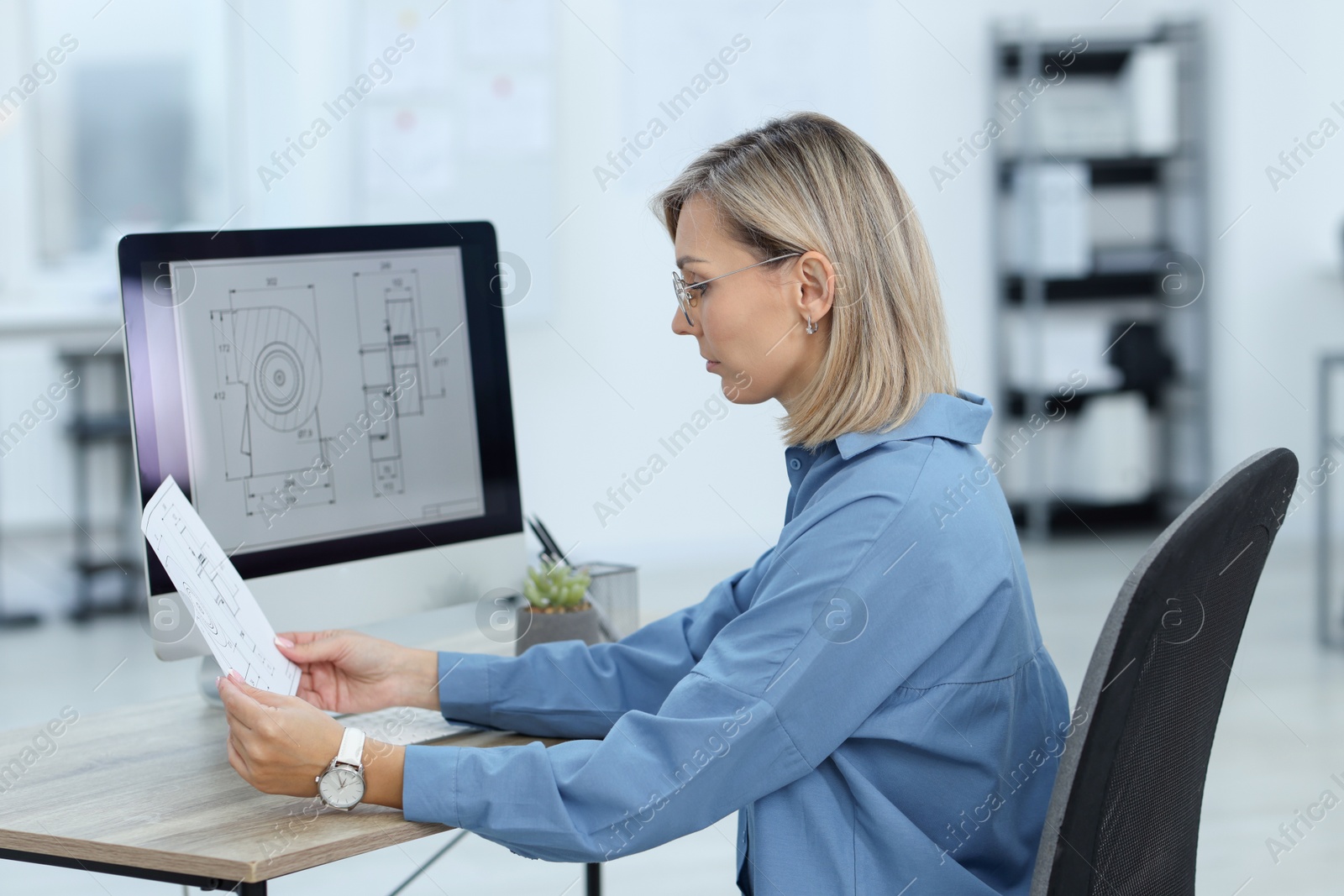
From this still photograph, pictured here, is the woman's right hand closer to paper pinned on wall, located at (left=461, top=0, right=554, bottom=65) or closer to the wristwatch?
the wristwatch

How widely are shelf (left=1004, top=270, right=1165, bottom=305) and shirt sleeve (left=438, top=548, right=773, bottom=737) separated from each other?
13.3ft

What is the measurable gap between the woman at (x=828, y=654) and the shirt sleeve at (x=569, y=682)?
0.68 ft

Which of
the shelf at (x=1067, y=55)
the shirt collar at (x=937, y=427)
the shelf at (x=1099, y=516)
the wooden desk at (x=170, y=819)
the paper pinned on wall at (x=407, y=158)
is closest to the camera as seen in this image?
the wooden desk at (x=170, y=819)

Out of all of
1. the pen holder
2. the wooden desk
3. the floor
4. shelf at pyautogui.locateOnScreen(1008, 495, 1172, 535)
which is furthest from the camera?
shelf at pyautogui.locateOnScreen(1008, 495, 1172, 535)

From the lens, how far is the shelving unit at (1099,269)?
5020 millimetres

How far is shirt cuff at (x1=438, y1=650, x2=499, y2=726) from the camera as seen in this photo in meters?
1.30

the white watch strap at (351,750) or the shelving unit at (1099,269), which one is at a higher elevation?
the shelving unit at (1099,269)

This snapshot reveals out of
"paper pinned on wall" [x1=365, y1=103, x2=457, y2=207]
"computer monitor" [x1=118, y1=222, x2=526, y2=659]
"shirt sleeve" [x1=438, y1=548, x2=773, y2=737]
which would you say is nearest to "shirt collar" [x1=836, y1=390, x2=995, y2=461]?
"shirt sleeve" [x1=438, y1=548, x2=773, y2=737]

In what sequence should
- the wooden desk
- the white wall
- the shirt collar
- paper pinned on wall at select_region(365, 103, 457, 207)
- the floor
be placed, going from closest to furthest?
the wooden desk → the shirt collar → the floor → paper pinned on wall at select_region(365, 103, 457, 207) → the white wall

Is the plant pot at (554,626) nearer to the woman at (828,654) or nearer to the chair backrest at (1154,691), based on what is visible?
the woman at (828,654)

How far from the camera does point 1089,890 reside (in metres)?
0.90

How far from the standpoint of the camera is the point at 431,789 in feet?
3.36

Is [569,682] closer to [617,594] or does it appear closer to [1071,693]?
[617,594]

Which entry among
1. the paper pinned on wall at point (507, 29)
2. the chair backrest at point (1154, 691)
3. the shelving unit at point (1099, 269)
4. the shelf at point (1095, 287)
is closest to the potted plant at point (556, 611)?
the chair backrest at point (1154, 691)
